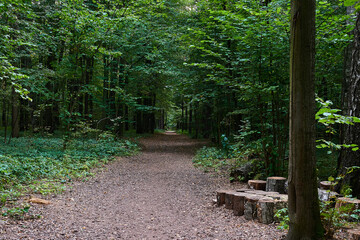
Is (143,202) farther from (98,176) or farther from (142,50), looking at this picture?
(142,50)

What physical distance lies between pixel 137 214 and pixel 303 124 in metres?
3.74

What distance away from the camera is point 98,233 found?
4066 mm

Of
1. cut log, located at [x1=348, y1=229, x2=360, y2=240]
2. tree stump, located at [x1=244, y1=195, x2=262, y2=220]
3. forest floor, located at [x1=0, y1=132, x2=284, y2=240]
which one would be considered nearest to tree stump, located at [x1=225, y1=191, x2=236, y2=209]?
forest floor, located at [x1=0, y1=132, x2=284, y2=240]

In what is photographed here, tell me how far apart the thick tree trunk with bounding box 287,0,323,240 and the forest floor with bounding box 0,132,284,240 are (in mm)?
900

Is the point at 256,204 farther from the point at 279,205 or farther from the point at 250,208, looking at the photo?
the point at 279,205

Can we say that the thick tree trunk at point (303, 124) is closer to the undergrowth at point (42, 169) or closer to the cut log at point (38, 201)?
the undergrowth at point (42, 169)

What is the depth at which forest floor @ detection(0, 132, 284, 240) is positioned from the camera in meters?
3.97

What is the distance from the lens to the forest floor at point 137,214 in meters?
3.97

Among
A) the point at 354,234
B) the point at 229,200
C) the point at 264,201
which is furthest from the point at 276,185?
the point at 354,234

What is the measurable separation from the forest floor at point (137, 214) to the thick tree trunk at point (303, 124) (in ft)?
2.95

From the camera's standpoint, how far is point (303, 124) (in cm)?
283

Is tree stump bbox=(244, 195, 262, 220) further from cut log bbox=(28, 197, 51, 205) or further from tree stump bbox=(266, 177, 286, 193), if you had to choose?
cut log bbox=(28, 197, 51, 205)

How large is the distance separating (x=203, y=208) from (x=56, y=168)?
15.7 feet

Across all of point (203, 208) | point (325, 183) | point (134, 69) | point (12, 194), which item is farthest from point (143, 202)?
point (134, 69)
